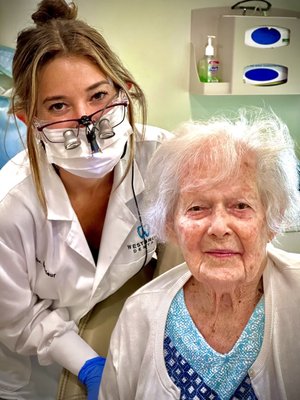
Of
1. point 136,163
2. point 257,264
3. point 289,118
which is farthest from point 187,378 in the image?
point 289,118

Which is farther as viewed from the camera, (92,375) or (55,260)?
(55,260)

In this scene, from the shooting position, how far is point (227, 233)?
93 centimetres

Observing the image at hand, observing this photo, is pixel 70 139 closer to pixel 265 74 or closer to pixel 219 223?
pixel 219 223

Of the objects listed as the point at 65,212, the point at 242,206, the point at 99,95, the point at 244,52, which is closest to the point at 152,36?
the point at 244,52

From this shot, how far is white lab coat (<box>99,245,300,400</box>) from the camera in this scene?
3.07 ft

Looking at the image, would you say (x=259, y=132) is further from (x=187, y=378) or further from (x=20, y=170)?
(x=20, y=170)

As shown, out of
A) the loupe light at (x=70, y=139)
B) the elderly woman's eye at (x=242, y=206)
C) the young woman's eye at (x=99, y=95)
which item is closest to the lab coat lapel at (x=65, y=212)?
the loupe light at (x=70, y=139)

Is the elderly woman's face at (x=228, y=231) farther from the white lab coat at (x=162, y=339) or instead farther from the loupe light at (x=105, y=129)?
the loupe light at (x=105, y=129)

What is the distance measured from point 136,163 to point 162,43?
153 cm

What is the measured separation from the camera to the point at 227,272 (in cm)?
94

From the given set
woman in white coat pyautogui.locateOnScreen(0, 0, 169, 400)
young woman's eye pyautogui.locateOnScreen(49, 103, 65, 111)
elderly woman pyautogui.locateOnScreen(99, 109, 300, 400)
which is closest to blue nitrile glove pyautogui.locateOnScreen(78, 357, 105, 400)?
woman in white coat pyautogui.locateOnScreen(0, 0, 169, 400)

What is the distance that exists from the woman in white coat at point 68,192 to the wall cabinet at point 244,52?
130 cm

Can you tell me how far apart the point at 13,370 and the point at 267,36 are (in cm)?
226

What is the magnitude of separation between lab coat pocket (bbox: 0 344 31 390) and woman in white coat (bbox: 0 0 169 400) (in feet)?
0.46
